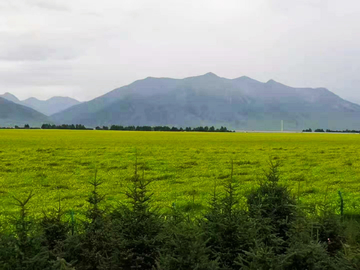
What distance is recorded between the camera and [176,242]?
24.6ft

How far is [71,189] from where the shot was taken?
2773 centimetres

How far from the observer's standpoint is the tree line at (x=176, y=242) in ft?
23.1

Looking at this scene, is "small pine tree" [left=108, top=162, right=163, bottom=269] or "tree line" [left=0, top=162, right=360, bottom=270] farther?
"small pine tree" [left=108, top=162, right=163, bottom=269]

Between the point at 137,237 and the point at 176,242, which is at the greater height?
the point at 176,242

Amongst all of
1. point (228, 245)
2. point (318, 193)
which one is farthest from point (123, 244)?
point (318, 193)

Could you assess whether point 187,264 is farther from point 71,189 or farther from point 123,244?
point 71,189

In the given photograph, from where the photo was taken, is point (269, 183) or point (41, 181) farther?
point (41, 181)

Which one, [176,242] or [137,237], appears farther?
[137,237]

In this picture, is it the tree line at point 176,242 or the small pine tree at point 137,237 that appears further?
the small pine tree at point 137,237

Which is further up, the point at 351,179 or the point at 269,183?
the point at 269,183

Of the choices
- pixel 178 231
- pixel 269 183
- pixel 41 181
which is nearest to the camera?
pixel 178 231

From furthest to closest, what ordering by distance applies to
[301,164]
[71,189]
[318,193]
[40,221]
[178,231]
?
[301,164], [71,189], [318,193], [40,221], [178,231]

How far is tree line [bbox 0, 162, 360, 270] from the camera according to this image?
7039 mm

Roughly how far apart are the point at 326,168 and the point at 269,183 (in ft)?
98.4
